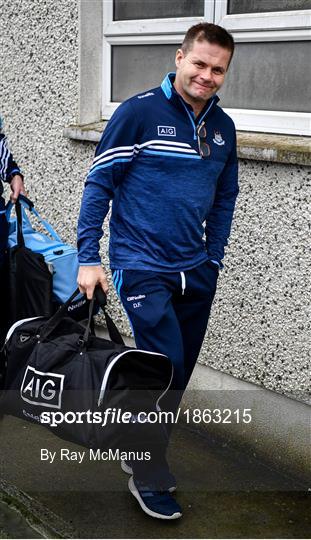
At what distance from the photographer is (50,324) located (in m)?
3.32

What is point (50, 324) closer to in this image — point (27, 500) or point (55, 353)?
point (55, 353)

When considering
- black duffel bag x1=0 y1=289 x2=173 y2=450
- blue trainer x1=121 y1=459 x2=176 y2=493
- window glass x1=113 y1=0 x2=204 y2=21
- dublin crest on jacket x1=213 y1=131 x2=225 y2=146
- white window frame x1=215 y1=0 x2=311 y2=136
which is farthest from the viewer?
window glass x1=113 y1=0 x2=204 y2=21

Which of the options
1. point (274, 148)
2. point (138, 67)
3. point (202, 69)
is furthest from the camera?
point (138, 67)

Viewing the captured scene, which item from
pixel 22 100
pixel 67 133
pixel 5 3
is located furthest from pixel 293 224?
pixel 5 3

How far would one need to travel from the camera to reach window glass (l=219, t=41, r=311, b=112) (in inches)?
152

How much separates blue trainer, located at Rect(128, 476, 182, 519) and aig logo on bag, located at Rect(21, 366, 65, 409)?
658 millimetres

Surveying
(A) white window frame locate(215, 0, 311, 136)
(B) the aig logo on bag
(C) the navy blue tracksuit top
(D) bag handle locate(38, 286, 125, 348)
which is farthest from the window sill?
(B) the aig logo on bag

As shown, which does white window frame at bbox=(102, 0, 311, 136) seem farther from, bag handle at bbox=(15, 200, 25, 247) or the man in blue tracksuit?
bag handle at bbox=(15, 200, 25, 247)

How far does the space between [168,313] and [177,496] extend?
0.93 m

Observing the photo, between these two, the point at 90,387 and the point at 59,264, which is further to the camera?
the point at 59,264

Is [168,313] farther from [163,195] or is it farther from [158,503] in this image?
[158,503]

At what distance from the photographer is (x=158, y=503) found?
3.47 meters

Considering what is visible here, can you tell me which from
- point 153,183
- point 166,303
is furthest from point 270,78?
point 166,303

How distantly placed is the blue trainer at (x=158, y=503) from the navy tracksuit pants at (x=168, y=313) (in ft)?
0.17
